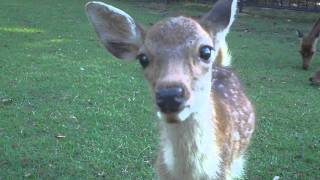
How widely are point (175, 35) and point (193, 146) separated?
26.6 inches

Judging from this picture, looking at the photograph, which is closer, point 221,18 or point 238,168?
point 221,18

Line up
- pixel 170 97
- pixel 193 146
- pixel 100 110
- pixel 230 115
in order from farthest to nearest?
pixel 100 110
pixel 230 115
pixel 193 146
pixel 170 97

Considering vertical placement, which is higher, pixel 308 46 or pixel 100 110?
pixel 100 110

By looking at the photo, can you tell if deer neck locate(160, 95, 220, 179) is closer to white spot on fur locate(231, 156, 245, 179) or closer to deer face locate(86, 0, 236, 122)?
deer face locate(86, 0, 236, 122)

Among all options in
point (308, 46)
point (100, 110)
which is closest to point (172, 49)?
point (100, 110)

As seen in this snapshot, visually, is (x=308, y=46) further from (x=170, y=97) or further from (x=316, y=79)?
(x=170, y=97)

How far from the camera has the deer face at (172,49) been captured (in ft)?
10.2

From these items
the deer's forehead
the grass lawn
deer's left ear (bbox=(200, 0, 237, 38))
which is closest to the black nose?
the deer's forehead

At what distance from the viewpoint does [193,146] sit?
361 centimetres

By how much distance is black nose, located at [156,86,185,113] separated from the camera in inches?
118

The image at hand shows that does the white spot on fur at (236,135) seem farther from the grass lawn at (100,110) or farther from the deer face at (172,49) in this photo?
the grass lawn at (100,110)

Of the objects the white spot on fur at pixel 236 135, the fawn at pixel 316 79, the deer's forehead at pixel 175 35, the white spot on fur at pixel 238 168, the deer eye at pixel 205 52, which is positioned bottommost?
the fawn at pixel 316 79

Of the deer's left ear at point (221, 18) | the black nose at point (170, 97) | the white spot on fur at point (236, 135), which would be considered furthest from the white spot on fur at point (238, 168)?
the black nose at point (170, 97)

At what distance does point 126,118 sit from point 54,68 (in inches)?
106
